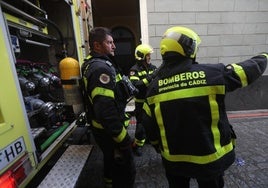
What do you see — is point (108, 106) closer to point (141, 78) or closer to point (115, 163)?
point (115, 163)

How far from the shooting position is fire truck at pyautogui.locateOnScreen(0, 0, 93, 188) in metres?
1.38

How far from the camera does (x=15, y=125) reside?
1429 millimetres

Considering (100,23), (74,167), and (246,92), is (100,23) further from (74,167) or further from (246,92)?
(74,167)

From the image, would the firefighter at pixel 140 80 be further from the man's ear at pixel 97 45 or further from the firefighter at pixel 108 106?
the man's ear at pixel 97 45

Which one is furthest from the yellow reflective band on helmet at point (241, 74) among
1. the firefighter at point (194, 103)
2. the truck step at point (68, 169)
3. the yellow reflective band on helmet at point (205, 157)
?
the truck step at point (68, 169)

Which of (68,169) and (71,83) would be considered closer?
(68,169)

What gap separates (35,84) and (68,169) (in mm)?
1371

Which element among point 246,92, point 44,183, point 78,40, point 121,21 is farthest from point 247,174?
point 121,21

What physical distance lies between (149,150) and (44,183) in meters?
2.08

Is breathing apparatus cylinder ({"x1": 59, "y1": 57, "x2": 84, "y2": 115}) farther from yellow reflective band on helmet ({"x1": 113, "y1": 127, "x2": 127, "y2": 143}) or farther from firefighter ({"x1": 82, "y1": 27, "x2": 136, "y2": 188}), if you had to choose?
yellow reflective band on helmet ({"x1": 113, "y1": 127, "x2": 127, "y2": 143})

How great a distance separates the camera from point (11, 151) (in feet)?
4.42

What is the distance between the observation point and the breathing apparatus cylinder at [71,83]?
2348 mm

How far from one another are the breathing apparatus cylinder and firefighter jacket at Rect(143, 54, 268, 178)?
105 cm

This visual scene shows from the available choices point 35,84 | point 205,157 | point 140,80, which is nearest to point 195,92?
point 205,157
